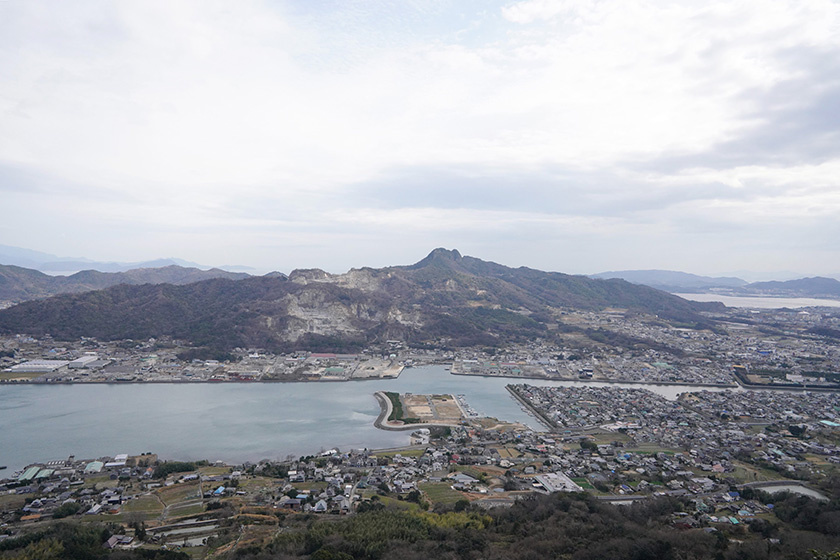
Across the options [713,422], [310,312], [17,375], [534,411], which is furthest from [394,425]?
[310,312]

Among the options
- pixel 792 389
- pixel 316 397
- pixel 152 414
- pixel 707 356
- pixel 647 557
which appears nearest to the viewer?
pixel 647 557

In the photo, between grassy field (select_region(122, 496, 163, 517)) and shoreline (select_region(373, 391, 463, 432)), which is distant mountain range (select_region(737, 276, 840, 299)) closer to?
shoreline (select_region(373, 391, 463, 432))

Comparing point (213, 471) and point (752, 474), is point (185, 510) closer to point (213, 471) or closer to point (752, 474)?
point (213, 471)

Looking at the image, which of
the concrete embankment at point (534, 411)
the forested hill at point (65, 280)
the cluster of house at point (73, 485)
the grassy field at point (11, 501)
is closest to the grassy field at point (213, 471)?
the cluster of house at point (73, 485)

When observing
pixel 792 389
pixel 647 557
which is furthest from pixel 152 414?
pixel 792 389

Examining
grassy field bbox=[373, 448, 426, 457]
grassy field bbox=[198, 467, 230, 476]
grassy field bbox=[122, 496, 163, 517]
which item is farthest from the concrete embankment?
grassy field bbox=[122, 496, 163, 517]

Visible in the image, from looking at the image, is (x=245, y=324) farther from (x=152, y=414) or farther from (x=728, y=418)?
(x=728, y=418)

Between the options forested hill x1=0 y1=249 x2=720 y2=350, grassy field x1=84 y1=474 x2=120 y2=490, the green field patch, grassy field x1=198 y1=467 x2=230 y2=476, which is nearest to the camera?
grassy field x1=84 y1=474 x2=120 y2=490

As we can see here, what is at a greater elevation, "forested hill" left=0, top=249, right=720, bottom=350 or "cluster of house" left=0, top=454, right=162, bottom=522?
"forested hill" left=0, top=249, right=720, bottom=350
